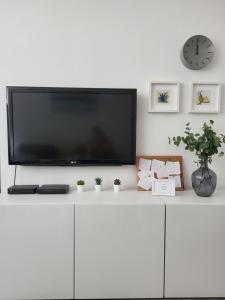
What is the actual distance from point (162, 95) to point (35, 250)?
158cm

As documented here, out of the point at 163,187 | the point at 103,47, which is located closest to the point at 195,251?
the point at 163,187

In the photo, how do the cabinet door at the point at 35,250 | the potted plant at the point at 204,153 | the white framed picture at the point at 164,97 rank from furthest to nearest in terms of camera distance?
the white framed picture at the point at 164,97 → the potted plant at the point at 204,153 → the cabinet door at the point at 35,250

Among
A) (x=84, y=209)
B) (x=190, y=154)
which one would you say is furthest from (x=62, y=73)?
(x=190, y=154)

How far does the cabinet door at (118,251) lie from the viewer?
187 centimetres

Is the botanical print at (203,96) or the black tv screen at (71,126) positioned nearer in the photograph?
the black tv screen at (71,126)

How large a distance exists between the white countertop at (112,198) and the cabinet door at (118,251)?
2.1 inches

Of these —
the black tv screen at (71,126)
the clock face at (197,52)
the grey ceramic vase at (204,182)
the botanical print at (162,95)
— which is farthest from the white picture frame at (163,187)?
the clock face at (197,52)

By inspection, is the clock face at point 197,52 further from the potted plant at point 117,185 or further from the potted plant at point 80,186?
the potted plant at point 80,186

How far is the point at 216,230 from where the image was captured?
1.90 metres

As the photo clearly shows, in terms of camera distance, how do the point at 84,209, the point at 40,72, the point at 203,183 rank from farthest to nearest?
the point at 40,72 → the point at 203,183 → the point at 84,209

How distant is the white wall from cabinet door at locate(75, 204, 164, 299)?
549mm

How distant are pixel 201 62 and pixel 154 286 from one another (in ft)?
5.95

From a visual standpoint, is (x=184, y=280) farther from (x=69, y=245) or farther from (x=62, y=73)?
(x=62, y=73)

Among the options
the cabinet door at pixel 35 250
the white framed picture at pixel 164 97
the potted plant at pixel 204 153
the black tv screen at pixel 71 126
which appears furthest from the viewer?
the white framed picture at pixel 164 97
